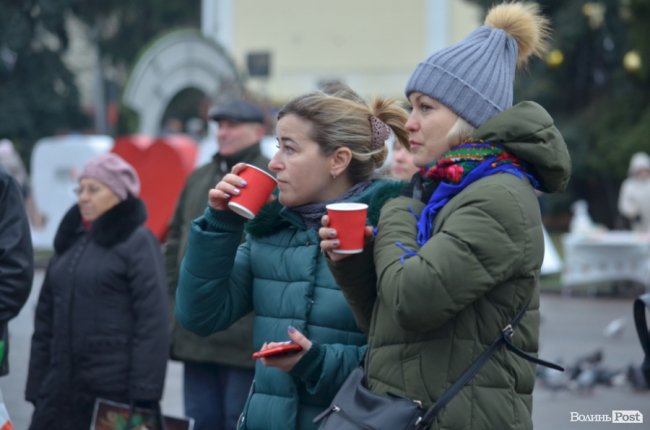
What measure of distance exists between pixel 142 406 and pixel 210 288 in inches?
96.8

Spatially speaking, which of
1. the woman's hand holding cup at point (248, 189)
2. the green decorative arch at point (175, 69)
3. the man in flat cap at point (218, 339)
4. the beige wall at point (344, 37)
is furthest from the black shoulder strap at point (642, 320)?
the beige wall at point (344, 37)

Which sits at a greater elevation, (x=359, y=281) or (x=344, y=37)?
(x=359, y=281)

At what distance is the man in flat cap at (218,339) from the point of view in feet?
19.3

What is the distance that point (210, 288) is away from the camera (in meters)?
3.81

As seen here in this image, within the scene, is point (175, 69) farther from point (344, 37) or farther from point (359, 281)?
point (344, 37)

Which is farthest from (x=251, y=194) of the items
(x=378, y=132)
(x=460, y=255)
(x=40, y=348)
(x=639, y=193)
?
(x=639, y=193)

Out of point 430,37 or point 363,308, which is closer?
point 363,308

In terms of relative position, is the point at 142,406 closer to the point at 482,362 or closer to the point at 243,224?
the point at 243,224

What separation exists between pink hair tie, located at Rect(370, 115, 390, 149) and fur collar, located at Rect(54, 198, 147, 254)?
8.38 feet

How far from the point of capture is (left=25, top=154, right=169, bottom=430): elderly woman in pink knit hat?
6047 millimetres

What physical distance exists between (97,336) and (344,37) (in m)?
38.2

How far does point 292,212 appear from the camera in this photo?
12.8 feet

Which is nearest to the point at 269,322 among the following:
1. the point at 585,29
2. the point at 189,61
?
the point at 189,61

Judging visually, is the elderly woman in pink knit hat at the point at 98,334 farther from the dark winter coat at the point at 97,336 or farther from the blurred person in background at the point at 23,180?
the blurred person in background at the point at 23,180
